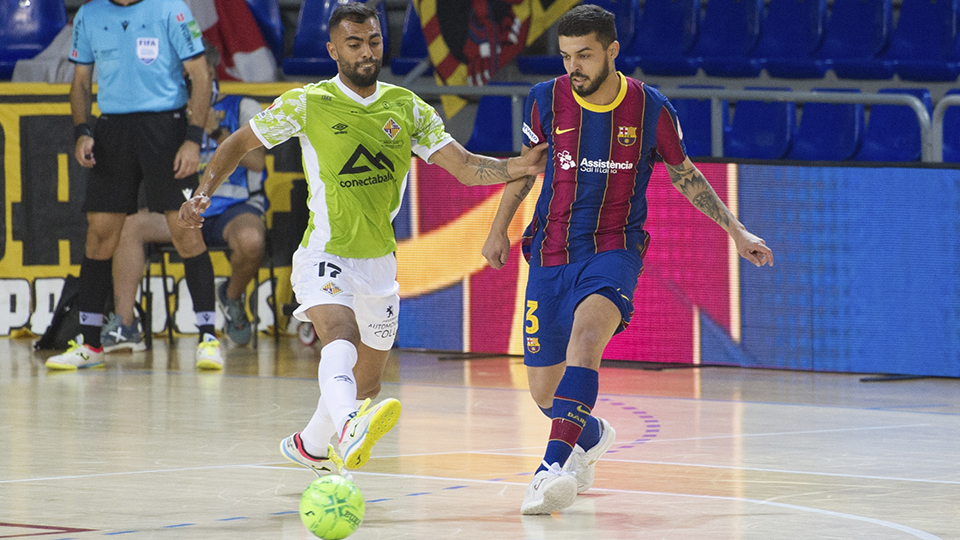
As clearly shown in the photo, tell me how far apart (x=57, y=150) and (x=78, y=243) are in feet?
2.53

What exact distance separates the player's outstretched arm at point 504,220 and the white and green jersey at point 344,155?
0.48 m

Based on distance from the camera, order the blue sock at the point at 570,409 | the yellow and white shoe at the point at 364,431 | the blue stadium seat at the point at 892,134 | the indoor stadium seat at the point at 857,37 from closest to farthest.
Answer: the yellow and white shoe at the point at 364,431 < the blue sock at the point at 570,409 < the blue stadium seat at the point at 892,134 < the indoor stadium seat at the point at 857,37

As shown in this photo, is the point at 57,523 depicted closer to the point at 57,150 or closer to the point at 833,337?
the point at 833,337

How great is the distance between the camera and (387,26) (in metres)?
13.7

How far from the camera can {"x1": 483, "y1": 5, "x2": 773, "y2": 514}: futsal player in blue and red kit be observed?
531cm

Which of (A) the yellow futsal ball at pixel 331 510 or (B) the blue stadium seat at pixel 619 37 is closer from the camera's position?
(A) the yellow futsal ball at pixel 331 510

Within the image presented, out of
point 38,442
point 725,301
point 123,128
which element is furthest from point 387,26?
point 38,442

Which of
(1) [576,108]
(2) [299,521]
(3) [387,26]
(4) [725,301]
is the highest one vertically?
(3) [387,26]

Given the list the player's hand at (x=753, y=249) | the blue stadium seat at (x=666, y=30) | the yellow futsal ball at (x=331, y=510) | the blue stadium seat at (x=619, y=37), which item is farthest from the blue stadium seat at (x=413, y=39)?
the yellow futsal ball at (x=331, y=510)

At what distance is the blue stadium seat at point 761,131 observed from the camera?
11523 mm

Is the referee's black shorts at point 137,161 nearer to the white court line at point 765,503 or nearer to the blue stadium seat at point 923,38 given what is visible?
the white court line at point 765,503

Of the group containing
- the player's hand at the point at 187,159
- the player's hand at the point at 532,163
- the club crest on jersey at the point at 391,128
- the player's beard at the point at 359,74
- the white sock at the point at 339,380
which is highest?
the player's beard at the point at 359,74

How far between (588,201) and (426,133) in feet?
2.81

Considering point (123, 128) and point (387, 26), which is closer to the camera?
point (123, 128)
